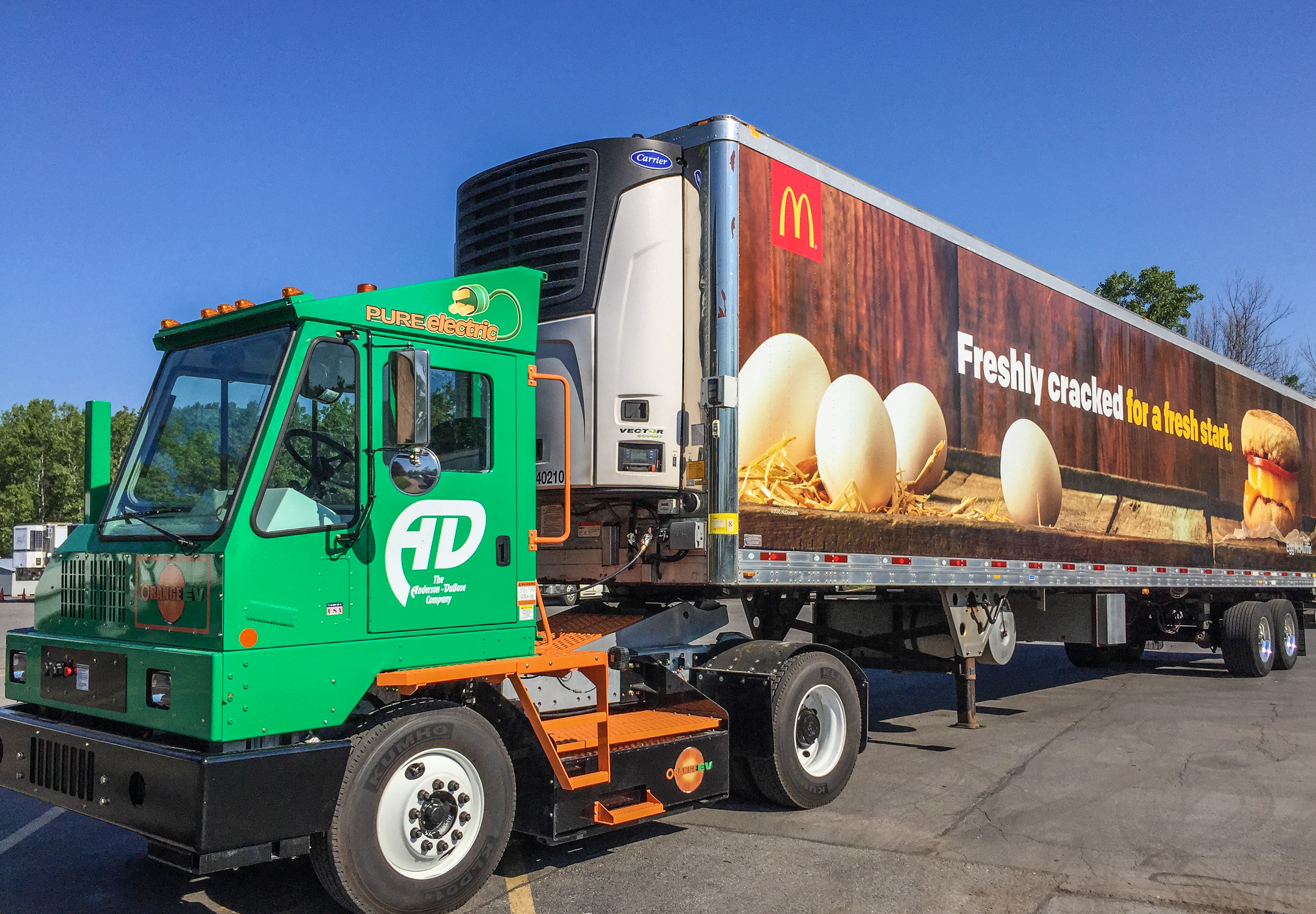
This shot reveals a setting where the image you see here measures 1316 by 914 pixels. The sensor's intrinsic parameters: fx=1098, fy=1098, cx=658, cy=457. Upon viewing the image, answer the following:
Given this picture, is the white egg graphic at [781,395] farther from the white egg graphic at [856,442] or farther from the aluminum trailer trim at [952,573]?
the aluminum trailer trim at [952,573]

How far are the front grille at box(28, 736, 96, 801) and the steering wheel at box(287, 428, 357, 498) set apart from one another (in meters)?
1.46

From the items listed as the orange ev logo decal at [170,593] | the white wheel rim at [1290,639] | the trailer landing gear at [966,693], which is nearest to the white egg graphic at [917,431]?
the trailer landing gear at [966,693]

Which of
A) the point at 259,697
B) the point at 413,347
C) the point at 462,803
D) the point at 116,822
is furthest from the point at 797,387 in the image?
the point at 116,822

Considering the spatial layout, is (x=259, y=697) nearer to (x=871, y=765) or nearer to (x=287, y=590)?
(x=287, y=590)

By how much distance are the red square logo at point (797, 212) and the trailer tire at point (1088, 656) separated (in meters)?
10.5

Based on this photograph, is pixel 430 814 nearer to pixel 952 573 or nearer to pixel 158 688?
pixel 158 688

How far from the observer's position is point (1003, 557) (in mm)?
9461

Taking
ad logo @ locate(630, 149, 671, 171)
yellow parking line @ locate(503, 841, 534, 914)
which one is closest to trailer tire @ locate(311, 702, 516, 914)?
yellow parking line @ locate(503, 841, 534, 914)

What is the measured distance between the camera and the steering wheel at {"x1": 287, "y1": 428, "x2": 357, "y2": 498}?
4.75m

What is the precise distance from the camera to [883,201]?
8289mm

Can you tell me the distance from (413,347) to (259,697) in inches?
65.3

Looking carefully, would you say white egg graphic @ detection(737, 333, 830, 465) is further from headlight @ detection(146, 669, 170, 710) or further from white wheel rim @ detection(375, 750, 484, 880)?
headlight @ detection(146, 669, 170, 710)

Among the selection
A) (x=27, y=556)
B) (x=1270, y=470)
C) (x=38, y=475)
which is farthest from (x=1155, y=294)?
(x=38, y=475)

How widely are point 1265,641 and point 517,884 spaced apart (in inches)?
518
